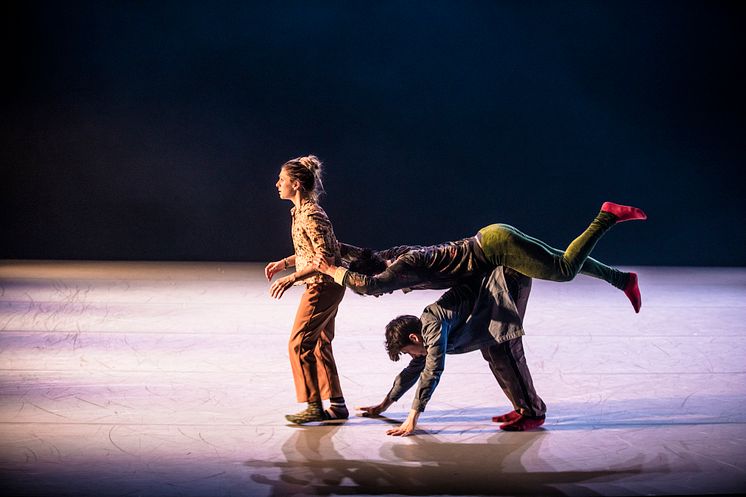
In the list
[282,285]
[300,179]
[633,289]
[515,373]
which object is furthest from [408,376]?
[633,289]

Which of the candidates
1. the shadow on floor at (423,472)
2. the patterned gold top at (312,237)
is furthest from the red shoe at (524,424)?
the patterned gold top at (312,237)

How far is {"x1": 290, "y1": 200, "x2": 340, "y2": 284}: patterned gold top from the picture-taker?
154 inches

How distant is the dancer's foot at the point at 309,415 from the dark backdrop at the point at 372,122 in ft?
22.2

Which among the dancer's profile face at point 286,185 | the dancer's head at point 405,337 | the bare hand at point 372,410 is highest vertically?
the dancer's profile face at point 286,185

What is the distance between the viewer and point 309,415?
4027mm

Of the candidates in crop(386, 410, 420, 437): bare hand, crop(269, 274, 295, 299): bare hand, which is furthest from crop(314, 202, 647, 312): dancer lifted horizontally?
crop(386, 410, 420, 437): bare hand

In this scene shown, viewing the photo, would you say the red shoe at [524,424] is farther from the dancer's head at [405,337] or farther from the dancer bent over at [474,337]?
the dancer's head at [405,337]

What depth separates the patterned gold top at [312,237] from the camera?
3.91 meters

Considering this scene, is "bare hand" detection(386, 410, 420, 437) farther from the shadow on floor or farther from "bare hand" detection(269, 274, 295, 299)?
"bare hand" detection(269, 274, 295, 299)

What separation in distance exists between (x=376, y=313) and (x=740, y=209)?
5.77 metres

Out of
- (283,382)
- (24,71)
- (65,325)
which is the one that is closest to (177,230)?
(24,71)

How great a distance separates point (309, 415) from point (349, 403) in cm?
44

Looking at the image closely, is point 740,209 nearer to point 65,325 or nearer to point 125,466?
point 65,325

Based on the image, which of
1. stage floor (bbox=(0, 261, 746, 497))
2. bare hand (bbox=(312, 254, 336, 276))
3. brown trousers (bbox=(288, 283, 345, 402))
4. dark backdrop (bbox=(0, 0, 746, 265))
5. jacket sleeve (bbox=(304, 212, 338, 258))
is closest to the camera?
stage floor (bbox=(0, 261, 746, 497))
